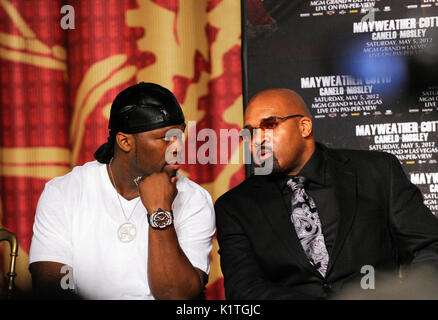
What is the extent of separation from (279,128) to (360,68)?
0.87 m

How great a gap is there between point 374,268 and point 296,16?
1429 mm

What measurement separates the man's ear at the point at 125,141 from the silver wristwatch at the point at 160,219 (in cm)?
30

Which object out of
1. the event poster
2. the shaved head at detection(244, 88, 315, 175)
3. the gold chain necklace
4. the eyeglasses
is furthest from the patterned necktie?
the event poster

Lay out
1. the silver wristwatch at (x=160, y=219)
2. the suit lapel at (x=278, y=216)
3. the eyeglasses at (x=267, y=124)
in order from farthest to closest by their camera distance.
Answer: the eyeglasses at (x=267, y=124) < the suit lapel at (x=278, y=216) < the silver wristwatch at (x=160, y=219)

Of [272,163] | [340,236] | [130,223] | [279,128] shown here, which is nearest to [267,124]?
[279,128]

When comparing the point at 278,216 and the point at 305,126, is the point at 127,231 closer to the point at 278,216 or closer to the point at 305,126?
the point at 278,216

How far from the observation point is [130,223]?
5.51 ft

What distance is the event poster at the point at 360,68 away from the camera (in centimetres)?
238

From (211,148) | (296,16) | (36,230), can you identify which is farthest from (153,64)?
(36,230)

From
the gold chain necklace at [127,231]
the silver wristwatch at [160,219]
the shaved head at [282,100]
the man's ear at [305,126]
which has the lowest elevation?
the gold chain necklace at [127,231]

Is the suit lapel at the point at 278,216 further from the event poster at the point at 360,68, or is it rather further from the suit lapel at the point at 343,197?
the event poster at the point at 360,68

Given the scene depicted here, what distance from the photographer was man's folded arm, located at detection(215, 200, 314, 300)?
1.52m

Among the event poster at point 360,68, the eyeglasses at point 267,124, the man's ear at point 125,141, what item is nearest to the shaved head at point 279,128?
the eyeglasses at point 267,124
